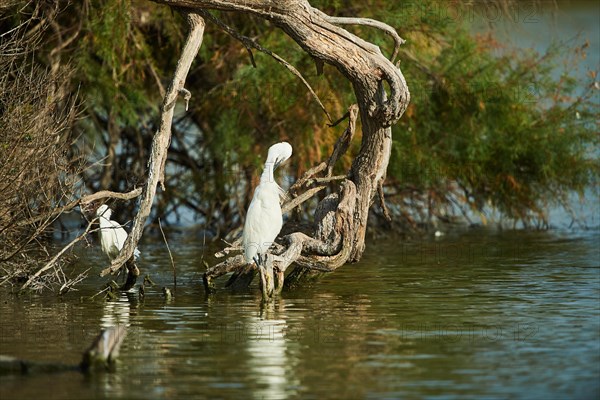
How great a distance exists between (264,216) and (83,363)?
167 inches

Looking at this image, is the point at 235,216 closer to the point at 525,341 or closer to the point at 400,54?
the point at 400,54

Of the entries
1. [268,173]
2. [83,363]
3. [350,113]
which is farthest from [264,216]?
[83,363]

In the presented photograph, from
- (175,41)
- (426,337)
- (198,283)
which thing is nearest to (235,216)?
(175,41)

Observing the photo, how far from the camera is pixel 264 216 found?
12.6 meters

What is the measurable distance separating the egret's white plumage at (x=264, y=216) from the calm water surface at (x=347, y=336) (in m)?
0.59

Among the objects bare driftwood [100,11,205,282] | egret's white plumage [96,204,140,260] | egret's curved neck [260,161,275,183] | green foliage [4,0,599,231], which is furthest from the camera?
green foliage [4,0,599,231]

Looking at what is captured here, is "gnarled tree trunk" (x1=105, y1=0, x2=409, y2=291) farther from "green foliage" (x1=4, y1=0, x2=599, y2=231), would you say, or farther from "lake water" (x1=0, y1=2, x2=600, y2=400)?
"green foliage" (x1=4, y1=0, x2=599, y2=231)

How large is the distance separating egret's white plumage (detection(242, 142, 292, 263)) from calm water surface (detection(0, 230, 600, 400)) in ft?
1.95

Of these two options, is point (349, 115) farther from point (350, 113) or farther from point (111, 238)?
point (111, 238)

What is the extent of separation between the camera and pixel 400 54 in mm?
20375

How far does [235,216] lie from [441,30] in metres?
4.95

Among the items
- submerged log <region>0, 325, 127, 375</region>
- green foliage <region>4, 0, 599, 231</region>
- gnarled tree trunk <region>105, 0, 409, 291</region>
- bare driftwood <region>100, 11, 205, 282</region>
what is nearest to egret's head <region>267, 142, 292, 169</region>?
gnarled tree trunk <region>105, 0, 409, 291</region>

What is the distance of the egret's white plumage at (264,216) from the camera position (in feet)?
41.0

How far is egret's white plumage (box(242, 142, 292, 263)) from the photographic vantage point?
12.5 metres
